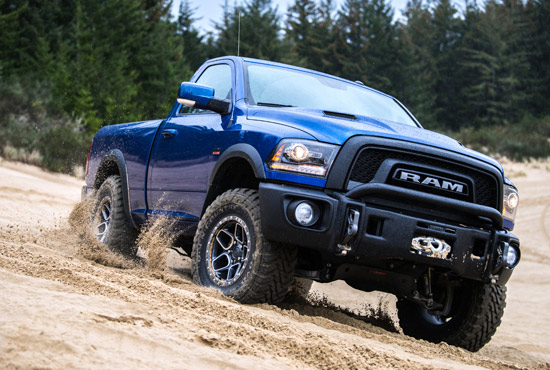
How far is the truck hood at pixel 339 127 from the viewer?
4.43 metres

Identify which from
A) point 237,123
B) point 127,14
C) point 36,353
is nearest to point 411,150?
point 237,123

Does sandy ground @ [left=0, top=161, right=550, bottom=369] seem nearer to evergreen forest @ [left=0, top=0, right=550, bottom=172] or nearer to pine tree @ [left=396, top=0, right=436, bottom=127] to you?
evergreen forest @ [left=0, top=0, right=550, bottom=172]

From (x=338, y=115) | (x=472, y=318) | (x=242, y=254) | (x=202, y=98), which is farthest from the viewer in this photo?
(x=202, y=98)

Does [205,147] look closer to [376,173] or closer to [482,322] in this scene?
[376,173]

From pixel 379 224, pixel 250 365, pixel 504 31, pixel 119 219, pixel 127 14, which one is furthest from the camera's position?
pixel 504 31

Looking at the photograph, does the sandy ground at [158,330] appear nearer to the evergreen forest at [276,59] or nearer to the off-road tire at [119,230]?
the off-road tire at [119,230]

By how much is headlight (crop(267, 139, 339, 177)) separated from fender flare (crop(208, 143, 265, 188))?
10 cm

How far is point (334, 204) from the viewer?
13.8 feet

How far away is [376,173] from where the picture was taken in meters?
4.33

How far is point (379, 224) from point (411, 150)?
1.68 feet

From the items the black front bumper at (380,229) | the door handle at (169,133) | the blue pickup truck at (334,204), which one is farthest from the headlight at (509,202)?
the door handle at (169,133)

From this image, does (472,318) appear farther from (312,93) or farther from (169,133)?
(169,133)

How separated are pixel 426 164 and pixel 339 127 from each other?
0.58 metres

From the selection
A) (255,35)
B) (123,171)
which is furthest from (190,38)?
(123,171)
